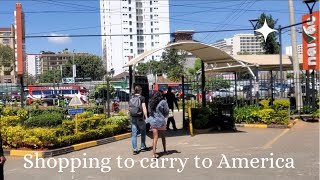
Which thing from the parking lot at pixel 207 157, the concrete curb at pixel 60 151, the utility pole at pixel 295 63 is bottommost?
the parking lot at pixel 207 157

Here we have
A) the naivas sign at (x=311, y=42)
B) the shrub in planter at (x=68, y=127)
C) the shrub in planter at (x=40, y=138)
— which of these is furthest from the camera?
the naivas sign at (x=311, y=42)

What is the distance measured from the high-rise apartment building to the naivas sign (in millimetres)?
109963

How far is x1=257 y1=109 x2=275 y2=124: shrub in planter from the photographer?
17453 millimetres

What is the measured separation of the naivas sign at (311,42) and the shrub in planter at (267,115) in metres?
4.28

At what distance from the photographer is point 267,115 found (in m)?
17.5

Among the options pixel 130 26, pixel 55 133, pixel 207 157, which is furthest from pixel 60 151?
pixel 130 26

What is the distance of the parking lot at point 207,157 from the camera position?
8.65 metres

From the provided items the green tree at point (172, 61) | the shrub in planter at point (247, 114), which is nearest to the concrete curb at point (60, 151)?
the shrub in planter at point (247, 114)

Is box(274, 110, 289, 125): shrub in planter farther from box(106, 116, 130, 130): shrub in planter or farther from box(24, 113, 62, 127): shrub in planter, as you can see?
box(24, 113, 62, 127): shrub in planter

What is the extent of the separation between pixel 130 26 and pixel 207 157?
423ft

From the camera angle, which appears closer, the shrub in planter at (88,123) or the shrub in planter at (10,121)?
the shrub in planter at (88,123)

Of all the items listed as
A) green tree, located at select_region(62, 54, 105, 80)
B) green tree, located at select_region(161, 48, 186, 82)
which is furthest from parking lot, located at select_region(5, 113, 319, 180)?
green tree, located at select_region(62, 54, 105, 80)

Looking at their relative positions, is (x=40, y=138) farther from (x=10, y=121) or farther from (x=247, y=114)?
(x=247, y=114)

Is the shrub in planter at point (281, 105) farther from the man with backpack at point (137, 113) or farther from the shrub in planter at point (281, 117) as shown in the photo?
the man with backpack at point (137, 113)
